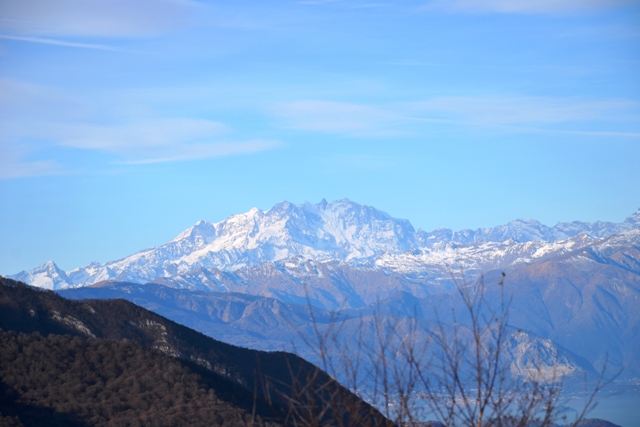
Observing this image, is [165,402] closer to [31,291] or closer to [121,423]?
[121,423]

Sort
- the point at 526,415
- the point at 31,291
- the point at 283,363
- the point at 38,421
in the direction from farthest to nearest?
the point at 283,363 → the point at 31,291 → the point at 38,421 → the point at 526,415

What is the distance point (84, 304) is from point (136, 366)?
1277 inches

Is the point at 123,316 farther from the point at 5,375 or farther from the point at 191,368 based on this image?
the point at 5,375

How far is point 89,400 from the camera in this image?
180 feet

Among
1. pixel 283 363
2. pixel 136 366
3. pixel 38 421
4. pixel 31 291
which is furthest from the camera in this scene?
pixel 283 363

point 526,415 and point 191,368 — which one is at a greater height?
point 526,415

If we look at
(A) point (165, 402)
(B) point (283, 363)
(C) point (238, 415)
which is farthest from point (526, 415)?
(B) point (283, 363)

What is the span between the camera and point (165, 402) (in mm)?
55938

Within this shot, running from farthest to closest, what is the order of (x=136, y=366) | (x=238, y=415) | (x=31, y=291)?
1. (x=31, y=291)
2. (x=136, y=366)
3. (x=238, y=415)

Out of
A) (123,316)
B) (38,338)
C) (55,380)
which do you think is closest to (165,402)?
(55,380)

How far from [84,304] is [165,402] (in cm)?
4028

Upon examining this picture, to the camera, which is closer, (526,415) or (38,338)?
(526,415)

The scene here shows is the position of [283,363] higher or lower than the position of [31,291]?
lower

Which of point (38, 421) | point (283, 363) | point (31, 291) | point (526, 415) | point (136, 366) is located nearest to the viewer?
point (526, 415)
